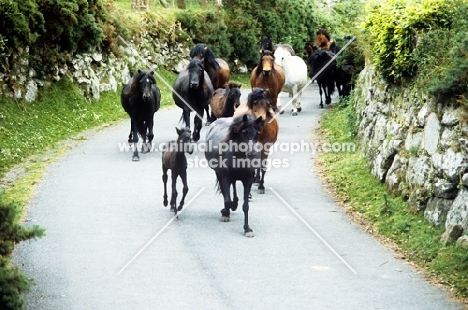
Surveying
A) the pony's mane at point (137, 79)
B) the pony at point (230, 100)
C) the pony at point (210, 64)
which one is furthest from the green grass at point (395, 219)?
the pony at point (210, 64)

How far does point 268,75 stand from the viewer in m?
20.5

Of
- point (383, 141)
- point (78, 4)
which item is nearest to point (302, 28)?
point (78, 4)

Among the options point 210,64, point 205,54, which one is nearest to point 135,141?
point 205,54

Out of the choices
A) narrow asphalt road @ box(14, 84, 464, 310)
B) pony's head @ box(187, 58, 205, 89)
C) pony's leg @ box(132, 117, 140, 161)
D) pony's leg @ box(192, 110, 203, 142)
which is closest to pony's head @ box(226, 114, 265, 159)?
narrow asphalt road @ box(14, 84, 464, 310)

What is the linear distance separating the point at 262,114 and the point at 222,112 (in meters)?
4.37

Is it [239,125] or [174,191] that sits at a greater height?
[239,125]

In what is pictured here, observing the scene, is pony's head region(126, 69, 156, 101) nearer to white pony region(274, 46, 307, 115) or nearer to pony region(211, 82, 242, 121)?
pony region(211, 82, 242, 121)

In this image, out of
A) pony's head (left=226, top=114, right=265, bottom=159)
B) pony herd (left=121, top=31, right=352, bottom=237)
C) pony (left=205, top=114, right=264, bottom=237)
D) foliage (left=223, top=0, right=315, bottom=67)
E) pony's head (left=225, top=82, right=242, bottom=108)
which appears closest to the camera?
pony's head (left=226, top=114, right=265, bottom=159)

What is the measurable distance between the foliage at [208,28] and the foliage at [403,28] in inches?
777

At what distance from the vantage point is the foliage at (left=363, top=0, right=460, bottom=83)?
42.3ft

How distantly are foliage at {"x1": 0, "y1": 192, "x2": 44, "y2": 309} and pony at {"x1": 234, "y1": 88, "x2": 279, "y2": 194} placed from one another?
5.39 meters

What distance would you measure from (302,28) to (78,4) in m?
20.4

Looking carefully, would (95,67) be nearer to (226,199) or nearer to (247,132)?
(226,199)

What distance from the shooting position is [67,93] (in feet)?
74.6
